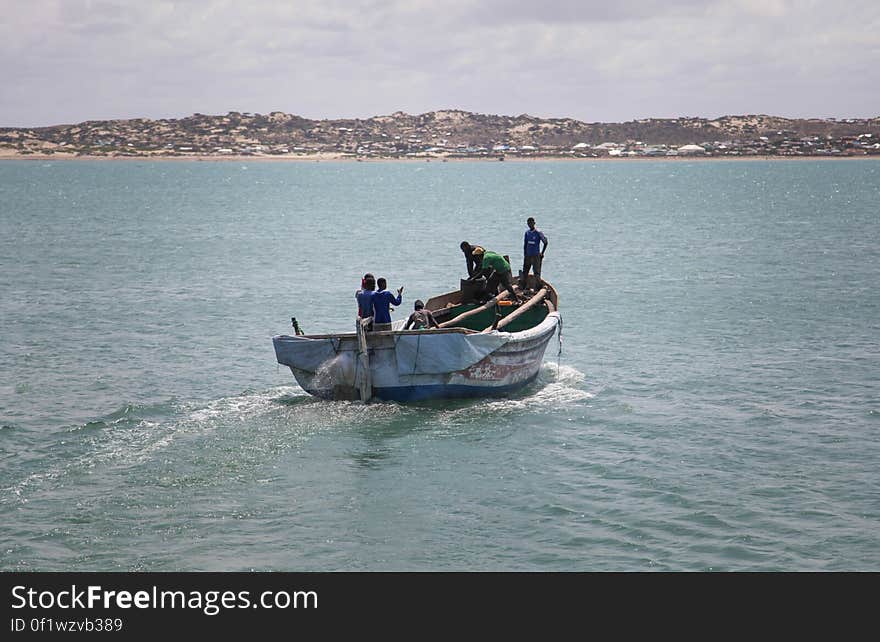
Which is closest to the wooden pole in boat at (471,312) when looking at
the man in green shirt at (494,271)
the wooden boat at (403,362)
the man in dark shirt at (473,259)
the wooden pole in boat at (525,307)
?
the man in green shirt at (494,271)

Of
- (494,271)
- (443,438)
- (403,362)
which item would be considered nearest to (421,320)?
(403,362)

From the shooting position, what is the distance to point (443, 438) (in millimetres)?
18656

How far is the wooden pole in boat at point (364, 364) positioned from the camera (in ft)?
63.6

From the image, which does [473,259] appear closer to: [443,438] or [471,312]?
[471,312]

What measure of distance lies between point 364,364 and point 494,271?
19.3 feet

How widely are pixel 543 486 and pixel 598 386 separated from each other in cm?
691

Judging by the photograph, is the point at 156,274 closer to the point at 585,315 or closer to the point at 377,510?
the point at 585,315

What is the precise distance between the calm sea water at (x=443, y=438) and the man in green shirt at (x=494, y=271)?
2.25 metres

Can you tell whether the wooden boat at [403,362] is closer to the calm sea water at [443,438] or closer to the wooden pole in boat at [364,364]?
the wooden pole in boat at [364,364]

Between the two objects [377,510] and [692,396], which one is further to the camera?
[692,396]

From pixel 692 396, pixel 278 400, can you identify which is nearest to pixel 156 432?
pixel 278 400

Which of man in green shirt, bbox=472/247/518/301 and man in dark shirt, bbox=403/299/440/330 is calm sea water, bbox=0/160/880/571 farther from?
man in green shirt, bbox=472/247/518/301

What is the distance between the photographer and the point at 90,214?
8431cm

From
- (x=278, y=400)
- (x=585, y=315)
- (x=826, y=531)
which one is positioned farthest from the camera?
(x=585, y=315)
